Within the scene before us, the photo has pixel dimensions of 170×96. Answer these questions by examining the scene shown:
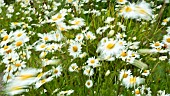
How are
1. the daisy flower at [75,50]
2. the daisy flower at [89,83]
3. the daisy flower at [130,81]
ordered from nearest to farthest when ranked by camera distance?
the daisy flower at [130,81]
the daisy flower at [89,83]
the daisy flower at [75,50]

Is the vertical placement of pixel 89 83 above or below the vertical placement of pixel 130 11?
below

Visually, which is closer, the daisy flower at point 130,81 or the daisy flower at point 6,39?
the daisy flower at point 130,81

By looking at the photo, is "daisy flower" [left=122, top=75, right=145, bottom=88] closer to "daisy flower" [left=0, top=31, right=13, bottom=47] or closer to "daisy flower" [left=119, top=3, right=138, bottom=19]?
"daisy flower" [left=119, top=3, right=138, bottom=19]

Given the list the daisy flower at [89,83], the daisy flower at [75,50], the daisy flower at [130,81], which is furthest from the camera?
the daisy flower at [75,50]

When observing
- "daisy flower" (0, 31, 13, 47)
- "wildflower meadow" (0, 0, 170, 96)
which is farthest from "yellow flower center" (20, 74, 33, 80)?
"daisy flower" (0, 31, 13, 47)

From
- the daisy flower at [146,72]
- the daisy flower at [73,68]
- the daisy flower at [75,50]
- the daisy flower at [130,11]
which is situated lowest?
the daisy flower at [146,72]

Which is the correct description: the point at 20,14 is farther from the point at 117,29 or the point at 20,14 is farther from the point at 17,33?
the point at 17,33

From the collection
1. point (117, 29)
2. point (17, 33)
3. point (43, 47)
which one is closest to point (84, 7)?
point (117, 29)

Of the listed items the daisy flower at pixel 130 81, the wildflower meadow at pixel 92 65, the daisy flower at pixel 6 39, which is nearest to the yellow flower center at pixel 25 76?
the wildflower meadow at pixel 92 65

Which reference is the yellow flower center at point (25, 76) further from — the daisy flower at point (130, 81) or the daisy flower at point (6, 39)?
the daisy flower at point (6, 39)

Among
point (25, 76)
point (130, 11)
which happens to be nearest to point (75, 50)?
point (130, 11)

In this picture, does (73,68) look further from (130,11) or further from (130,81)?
(130,11)
